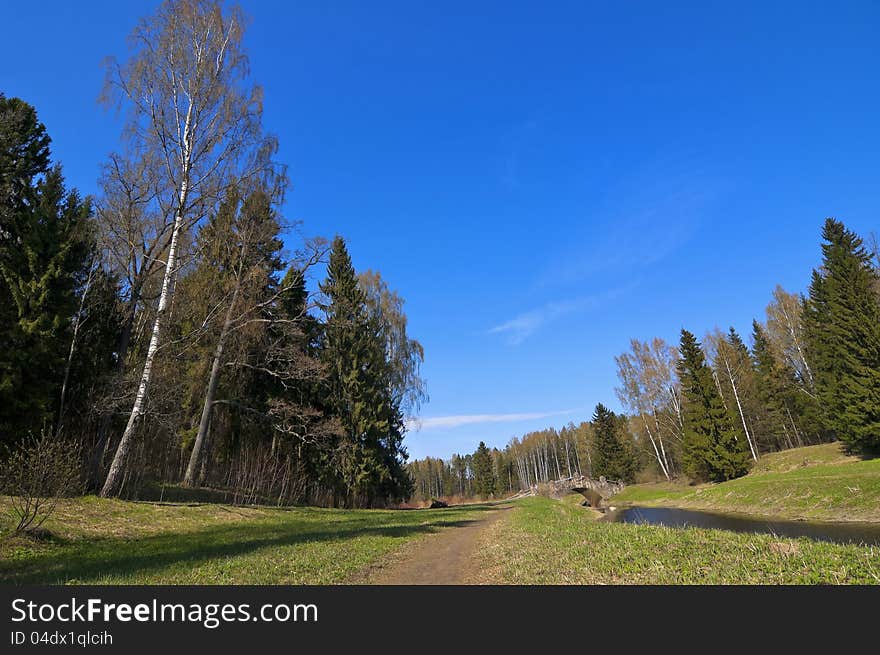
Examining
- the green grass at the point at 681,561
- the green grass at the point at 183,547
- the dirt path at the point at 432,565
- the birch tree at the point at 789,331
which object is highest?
the birch tree at the point at 789,331

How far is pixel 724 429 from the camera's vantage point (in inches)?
1515

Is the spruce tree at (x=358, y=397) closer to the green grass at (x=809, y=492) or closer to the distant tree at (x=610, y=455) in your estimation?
the green grass at (x=809, y=492)

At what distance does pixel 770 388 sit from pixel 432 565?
5889 cm

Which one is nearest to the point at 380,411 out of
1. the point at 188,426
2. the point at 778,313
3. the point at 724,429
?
the point at 188,426

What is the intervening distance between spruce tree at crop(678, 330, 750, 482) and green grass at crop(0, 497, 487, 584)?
33732 mm

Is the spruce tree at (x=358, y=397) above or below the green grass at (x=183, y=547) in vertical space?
above

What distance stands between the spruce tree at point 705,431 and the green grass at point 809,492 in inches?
83.3

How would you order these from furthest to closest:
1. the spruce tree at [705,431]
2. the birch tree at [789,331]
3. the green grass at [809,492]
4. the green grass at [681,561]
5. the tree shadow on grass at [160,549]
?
the birch tree at [789,331]
the spruce tree at [705,431]
the green grass at [809,492]
the tree shadow on grass at [160,549]
the green grass at [681,561]

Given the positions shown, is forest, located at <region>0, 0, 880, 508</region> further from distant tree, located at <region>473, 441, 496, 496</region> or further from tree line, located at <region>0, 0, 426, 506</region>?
distant tree, located at <region>473, 441, 496, 496</region>

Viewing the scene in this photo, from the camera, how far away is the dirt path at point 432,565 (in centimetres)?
754

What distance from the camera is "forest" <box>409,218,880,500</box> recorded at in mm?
28516

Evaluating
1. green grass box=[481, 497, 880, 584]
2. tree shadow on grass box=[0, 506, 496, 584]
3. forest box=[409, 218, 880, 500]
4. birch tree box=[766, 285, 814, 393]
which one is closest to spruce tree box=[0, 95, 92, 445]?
tree shadow on grass box=[0, 506, 496, 584]

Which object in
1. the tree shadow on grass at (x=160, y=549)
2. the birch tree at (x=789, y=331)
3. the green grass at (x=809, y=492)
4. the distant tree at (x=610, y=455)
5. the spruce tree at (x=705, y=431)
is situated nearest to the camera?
the tree shadow on grass at (x=160, y=549)

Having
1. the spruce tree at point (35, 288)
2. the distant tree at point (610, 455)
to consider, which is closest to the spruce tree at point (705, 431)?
the distant tree at point (610, 455)
